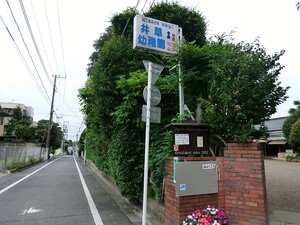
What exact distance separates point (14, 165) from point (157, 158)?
16519 mm

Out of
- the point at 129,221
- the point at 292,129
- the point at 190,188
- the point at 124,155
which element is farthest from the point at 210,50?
the point at 292,129

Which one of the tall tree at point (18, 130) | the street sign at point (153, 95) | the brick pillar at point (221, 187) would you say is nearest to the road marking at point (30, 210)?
the street sign at point (153, 95)

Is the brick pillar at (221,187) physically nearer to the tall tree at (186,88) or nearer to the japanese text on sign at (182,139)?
the tall tree at (186,88)

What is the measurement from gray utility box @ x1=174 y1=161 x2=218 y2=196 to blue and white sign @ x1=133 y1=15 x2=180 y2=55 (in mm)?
2659

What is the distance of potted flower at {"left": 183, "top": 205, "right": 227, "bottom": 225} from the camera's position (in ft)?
12.6

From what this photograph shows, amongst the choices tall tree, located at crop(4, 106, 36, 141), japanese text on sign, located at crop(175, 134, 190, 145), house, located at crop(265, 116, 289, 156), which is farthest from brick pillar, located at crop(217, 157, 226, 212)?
tall tree, located at crop(4, 106, 36, 141)

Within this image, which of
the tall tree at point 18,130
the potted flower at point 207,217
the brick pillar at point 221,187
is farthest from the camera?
the tall tree at point 18,130

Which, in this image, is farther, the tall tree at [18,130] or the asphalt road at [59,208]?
the tall tree at [18,130]

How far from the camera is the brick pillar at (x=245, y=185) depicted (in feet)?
12.0

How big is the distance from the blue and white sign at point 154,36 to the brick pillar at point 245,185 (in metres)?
2.75

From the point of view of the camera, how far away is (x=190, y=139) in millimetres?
4445

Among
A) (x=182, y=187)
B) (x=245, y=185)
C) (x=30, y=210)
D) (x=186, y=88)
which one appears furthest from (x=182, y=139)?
(x=30, y=210)

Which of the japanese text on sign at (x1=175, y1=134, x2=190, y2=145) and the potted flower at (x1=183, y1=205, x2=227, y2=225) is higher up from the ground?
the japanese text on sign at (x1=175, y1=134, x2=190, y2=145)

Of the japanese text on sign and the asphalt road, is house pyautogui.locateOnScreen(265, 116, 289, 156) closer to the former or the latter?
the asphalt road
